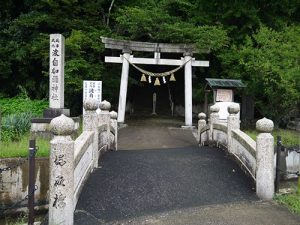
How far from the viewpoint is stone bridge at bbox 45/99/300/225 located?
498 centimetres

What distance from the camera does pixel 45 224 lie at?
504 cm

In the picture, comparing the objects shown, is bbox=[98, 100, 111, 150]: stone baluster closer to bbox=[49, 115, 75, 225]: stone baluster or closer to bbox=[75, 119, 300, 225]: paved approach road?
bbox=[75, 119, 300, 225]: paved approach road

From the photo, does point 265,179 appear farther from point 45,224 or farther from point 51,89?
point 51,89

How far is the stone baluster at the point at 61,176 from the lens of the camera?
16.0 feet

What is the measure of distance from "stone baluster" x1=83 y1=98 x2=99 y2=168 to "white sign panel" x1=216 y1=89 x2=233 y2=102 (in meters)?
8.76

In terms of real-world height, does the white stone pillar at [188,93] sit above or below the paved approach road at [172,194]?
above

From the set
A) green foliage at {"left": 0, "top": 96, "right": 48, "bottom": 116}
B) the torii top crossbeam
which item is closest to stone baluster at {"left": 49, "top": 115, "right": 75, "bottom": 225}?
green foliage at {"left": 0, "top": 96, "right": 48, "bottom": 116}

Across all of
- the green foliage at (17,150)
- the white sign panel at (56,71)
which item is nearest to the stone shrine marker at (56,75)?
the white sign panel at (56,71)

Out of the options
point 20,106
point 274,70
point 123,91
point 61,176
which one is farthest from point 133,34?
point 61,176

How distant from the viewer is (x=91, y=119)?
7.44 meters

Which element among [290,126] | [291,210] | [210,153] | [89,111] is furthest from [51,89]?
[290,126]

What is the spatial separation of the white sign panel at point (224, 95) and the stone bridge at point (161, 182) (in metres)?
5.83

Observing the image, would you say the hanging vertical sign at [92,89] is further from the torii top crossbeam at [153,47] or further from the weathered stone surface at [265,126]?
the weathered stone surface at [265,126]

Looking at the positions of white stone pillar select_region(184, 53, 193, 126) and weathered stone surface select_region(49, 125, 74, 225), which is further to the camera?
white stone pillar select_region(184, 53, 193, 126)
